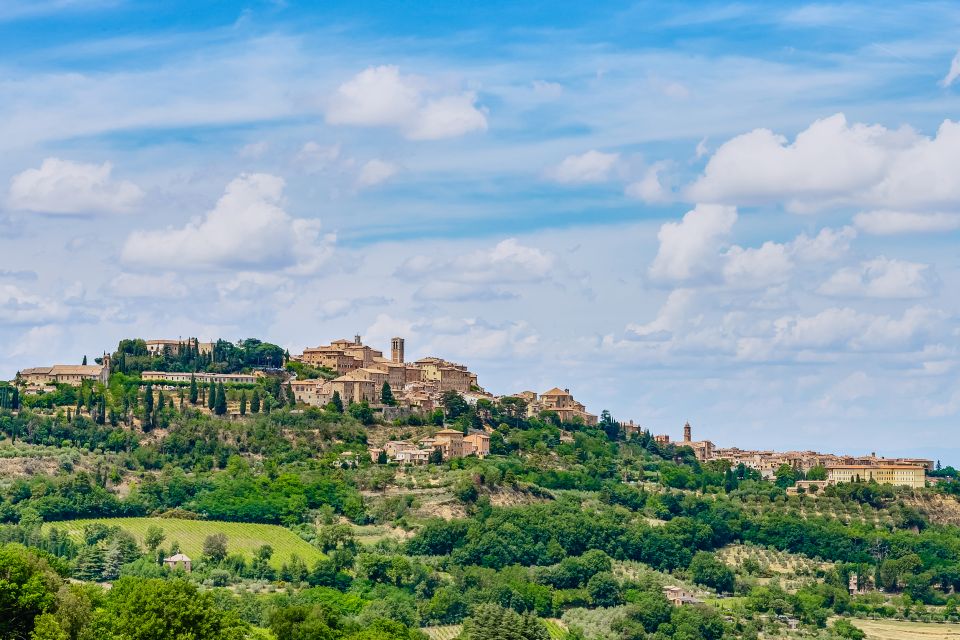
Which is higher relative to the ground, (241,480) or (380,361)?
(380,361)

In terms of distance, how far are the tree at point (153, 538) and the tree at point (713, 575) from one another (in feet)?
104

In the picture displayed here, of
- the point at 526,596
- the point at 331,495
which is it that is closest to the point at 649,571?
the point at 526,596

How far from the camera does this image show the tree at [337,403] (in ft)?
383

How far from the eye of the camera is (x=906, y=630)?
8894 cm

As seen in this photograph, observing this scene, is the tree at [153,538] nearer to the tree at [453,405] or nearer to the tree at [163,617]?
the tree at [163,617]

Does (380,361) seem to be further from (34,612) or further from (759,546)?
Result: (34,612)

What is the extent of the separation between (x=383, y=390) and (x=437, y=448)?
12.1 m

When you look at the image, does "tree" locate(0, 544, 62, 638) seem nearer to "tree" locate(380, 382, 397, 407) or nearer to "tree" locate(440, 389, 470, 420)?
"tree" locate(380, 382, 397, 407)

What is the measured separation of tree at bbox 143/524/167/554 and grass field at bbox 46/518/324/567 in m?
0.41

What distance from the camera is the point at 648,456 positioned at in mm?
132125

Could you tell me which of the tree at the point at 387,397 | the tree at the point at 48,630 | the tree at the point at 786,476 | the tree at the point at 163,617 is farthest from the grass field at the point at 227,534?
the tree at the point at 786,476

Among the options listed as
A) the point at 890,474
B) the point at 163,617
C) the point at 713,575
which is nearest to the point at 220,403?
the point at 713,575

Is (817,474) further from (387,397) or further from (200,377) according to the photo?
(200,377)

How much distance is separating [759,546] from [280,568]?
119 ft
